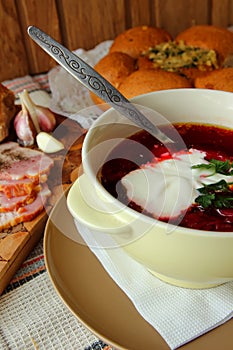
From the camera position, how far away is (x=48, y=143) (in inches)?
39.7

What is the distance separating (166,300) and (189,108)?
0.33 metres

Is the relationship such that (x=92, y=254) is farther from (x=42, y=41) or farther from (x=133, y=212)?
(x=42, y=41)

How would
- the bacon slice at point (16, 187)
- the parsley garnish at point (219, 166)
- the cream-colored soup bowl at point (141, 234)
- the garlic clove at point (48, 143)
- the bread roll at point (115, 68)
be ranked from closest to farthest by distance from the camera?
the cream-colored soup bowl at point (141, 234)
the parsley garnish at point (219, 166)
the bacon slice at point (16, 187)
the garlic clove at point (48, 143)
the bread roll at point (115, 68)

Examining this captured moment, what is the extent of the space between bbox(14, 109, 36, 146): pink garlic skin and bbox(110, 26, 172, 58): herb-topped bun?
394 mm

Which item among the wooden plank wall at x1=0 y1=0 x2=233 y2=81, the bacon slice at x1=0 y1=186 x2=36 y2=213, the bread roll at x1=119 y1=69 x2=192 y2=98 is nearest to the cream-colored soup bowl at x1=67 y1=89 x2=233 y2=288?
the bacon slice at x1=0 y1=186 x2=36 y2=213

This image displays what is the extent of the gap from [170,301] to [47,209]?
1.13ft

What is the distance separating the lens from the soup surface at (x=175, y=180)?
55cm

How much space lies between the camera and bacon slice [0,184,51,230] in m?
0.81

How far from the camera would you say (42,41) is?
67 cm

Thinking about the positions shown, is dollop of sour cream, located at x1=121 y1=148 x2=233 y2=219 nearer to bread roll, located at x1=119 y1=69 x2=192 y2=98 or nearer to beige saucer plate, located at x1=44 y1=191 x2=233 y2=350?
beige saucer plate, located at x1=44 y1=191 x2=233 y2=350

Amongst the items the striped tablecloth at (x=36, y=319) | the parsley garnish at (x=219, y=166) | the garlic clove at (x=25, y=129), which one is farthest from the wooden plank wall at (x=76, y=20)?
the parsley garnish at (x=219, y=166)

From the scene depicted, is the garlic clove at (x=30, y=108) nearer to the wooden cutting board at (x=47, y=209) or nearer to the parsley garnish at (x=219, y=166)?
the wooden cutting board at (x=47, y=209)

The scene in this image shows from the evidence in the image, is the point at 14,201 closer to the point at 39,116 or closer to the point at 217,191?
the point at 39,116

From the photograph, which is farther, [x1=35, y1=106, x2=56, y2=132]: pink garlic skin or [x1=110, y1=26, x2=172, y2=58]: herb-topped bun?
[x1=110, y1=26, x2=172, y2=58]: herb-topped bun
